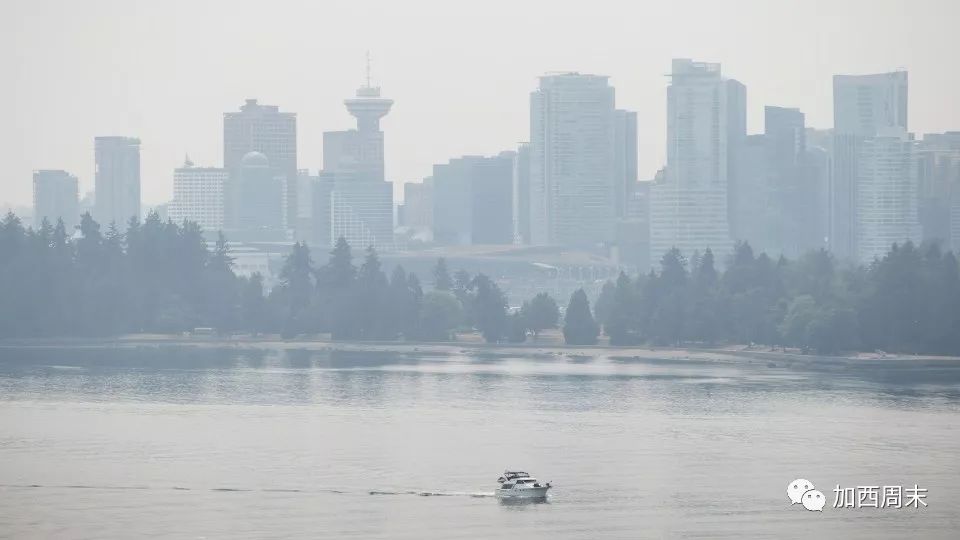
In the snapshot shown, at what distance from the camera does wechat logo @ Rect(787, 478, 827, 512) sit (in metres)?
65.2

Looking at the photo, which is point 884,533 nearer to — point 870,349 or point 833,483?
point 833,483

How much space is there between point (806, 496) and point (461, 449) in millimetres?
17052

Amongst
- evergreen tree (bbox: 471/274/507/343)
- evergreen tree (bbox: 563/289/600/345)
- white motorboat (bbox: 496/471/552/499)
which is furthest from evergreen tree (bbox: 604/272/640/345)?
white motorboat (bbox: 496/471/552/499)

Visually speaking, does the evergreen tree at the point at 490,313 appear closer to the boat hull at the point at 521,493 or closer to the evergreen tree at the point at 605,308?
the evergreen tree at the point at 605,308

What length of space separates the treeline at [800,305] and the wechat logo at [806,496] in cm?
5586

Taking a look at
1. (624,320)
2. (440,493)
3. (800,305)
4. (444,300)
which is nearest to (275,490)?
(440,493)

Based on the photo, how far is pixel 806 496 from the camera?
2606 inches

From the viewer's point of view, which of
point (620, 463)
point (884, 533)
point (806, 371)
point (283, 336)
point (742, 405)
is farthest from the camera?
point (283, 336)

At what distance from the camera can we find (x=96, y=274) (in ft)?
512

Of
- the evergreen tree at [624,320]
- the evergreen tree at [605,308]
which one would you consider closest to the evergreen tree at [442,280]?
the evergreen tree at [605,308]

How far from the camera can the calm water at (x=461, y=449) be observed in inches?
2478

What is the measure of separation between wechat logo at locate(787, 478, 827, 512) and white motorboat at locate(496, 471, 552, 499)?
8.04 m

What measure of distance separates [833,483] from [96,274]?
95.5 m

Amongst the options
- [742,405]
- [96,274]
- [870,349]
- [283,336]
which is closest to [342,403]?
[742,405]
